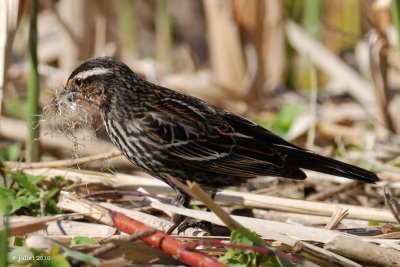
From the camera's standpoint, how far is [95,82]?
4680 millimetres

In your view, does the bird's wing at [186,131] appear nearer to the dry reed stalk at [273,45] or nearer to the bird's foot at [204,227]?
the bird's foot at [204,227]

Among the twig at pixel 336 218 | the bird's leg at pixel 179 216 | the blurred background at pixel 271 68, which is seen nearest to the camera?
the twig at pixel 336 218

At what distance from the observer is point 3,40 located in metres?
4.59

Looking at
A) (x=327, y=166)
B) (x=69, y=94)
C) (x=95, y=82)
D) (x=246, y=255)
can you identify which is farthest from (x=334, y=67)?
(x=246, y=255)

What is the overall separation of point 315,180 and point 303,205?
823 millimetres

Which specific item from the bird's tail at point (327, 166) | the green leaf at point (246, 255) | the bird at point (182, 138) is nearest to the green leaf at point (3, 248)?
the green leaf at point (246, 255)

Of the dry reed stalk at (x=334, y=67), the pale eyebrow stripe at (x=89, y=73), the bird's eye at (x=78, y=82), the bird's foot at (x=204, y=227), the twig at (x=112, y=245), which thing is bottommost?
the bird's foot at (x=204, y=227)

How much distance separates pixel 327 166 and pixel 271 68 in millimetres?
3152

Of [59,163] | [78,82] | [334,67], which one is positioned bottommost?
[59,163]

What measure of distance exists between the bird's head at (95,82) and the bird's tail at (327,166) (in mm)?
1016

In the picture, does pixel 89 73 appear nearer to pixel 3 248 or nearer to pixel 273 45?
pixel 3 248

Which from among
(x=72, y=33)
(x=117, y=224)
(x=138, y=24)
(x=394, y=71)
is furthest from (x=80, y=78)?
(x=138, y=24)

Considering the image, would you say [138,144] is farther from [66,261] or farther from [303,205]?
[66,261]

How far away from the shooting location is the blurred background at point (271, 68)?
19.3 feet
